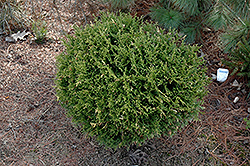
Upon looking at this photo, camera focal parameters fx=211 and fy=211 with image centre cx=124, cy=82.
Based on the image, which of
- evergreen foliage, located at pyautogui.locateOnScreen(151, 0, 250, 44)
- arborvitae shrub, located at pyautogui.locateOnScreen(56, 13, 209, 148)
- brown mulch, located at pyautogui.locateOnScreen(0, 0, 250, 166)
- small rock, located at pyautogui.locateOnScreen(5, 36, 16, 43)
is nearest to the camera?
arborvitae shrub, located at pyautogui.locateOnScreen(56, 13, 209, 148)

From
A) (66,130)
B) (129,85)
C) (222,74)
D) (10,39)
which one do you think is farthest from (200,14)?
(10,39)

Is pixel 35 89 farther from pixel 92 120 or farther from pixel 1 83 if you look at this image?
pixel 92 120

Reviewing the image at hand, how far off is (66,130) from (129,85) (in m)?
0.98

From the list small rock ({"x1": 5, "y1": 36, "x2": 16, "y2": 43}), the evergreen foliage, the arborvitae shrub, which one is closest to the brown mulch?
small rock ({"x1": 5, "y1": 36, "x2": 16, "y2": 43})

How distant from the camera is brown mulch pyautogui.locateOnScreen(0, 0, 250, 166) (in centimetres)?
197

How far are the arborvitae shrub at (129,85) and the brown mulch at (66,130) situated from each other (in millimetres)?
322

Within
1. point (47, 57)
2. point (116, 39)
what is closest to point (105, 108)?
point (116, 39)

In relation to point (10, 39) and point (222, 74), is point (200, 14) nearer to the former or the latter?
point (222, 74)

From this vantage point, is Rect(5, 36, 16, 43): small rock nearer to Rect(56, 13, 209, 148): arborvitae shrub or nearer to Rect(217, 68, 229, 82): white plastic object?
Rect(56, 13, 209, 148): arborvitae shrub

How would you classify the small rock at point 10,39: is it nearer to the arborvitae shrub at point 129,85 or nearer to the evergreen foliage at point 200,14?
the arborvitae shrub at point 129,85

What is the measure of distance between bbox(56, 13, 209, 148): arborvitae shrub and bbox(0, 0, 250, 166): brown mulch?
32 centimetres

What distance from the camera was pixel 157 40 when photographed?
1.68 meters

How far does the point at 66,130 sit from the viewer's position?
2.13 metres

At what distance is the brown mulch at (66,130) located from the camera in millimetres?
1970
